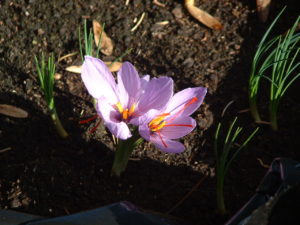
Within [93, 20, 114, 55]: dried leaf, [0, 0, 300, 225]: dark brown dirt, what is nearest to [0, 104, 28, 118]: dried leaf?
[0, 0, 300, 225]: dark brown dirt

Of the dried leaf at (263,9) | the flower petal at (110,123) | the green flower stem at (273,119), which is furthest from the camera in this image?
the dried leaf at (263,9)

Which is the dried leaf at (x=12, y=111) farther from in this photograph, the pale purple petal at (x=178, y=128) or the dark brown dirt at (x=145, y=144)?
the pale purple petal at (x=178, y=128)

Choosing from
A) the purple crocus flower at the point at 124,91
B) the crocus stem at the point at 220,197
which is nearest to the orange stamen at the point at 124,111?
the purple crocus flower at the point at 124,91

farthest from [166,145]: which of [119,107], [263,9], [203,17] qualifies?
[263,9]

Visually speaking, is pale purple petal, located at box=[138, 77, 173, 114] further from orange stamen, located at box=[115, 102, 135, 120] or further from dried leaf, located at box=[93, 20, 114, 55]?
dried leaf, located at box=[93, 20, 114, 55]

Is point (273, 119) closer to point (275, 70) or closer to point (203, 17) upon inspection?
point (275, 70)

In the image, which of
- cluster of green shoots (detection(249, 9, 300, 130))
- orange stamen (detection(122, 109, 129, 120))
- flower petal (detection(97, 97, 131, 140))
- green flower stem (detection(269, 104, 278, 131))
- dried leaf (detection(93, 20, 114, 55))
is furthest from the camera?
dried leaf (detection(93, 20, 114, 55))
